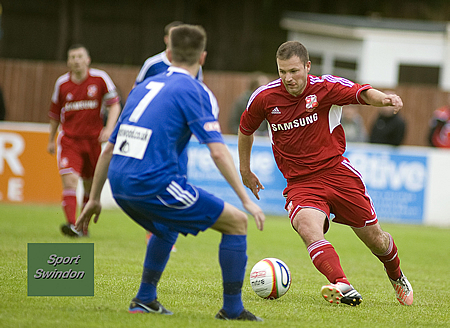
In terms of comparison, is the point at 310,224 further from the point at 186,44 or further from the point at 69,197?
the point at 69,197

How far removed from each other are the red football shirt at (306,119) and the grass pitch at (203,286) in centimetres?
119

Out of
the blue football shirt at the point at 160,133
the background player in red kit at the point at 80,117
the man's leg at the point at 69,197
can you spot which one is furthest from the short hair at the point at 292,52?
the man's leg at the point at 69,197

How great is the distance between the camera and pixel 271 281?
5.64 meters

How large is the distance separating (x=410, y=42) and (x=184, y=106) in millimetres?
19447

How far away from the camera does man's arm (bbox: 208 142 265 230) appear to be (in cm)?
420

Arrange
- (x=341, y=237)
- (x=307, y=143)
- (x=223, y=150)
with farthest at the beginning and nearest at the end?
(x=341, y=237) → (x=307, y=143) → (x=223, y=150)

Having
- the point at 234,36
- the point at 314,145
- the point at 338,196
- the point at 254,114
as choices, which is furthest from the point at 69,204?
the point at 234,36

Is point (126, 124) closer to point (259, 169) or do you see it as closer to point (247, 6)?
point (259, 169)

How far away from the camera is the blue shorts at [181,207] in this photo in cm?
436

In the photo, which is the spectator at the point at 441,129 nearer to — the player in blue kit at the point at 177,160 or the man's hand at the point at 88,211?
the player in blue kit at the point at 177,160

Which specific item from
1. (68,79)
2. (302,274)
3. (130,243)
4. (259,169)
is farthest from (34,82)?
(302,274)

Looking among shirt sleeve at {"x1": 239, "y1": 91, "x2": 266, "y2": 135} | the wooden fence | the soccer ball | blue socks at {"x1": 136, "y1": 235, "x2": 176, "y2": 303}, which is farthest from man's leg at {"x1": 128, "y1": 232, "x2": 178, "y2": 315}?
the wooden fence

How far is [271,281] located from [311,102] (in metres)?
1.55

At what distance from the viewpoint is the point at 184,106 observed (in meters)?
4.36
